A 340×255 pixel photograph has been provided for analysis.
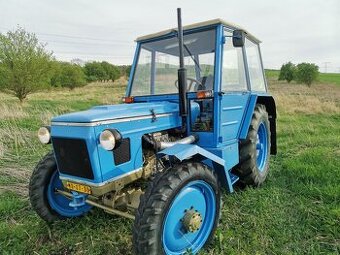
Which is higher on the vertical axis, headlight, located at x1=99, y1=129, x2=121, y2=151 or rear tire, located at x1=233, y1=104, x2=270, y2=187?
headlight, located at x1=99, y1=129, x2=121, y2=151

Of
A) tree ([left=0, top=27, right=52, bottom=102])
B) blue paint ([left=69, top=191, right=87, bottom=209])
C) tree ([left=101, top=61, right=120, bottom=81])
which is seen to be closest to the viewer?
blue paint ([left=69, top=191, right=87, bottom=209])

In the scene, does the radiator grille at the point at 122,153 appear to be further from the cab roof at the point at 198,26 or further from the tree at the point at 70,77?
the tree at the point at 70,77

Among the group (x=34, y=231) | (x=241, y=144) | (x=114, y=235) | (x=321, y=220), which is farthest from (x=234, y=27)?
(x=34, y=231)

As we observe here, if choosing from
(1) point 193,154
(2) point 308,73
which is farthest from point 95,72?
(1) point 193,154

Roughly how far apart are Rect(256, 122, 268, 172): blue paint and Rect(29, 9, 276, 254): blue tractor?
0.12 m

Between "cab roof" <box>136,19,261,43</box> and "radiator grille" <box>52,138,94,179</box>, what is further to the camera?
"cab roof" <box>136,19,261,43</box>

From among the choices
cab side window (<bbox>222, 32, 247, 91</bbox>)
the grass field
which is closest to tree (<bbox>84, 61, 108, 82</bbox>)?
the grass field

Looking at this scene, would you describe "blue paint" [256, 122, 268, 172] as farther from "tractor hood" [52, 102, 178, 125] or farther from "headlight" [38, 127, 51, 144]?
"headlight" [38, 127, 51, 144]

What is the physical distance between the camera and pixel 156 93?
4.02m

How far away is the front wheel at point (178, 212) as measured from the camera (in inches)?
93.0

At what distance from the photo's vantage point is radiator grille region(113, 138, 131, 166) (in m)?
2.72

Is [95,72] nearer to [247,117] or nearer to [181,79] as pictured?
[247,117]

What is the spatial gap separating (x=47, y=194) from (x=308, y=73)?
143 feet

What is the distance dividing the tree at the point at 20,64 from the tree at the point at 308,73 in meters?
34.1
